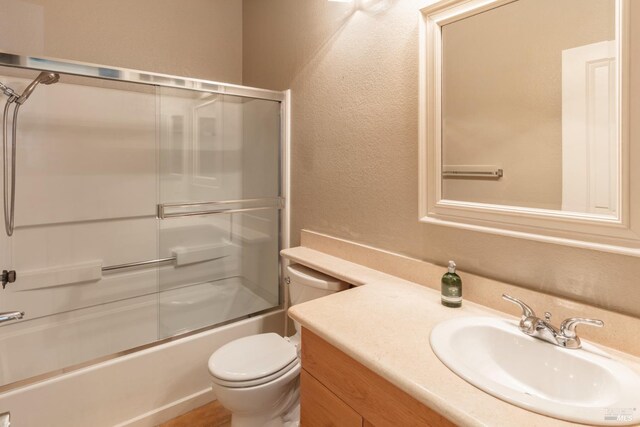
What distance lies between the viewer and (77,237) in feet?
6.83

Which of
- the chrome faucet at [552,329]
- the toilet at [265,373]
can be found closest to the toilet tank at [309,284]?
the toilet at [265,373]

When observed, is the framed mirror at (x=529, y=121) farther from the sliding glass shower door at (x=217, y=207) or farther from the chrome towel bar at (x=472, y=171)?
the sliding glass shower door at (x=217, y=207)

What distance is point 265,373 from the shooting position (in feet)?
4.90

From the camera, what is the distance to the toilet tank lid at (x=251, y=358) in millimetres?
1476

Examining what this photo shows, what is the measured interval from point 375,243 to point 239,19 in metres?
2.14

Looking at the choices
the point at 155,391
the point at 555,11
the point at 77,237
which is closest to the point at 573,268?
the point at 555,11

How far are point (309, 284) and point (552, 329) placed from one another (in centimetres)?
102

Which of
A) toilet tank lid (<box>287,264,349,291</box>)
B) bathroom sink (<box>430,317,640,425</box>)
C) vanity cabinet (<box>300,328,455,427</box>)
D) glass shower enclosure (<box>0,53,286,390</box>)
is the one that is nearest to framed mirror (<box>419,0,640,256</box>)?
bathroom sink (<box>430,317,640,425</box>)

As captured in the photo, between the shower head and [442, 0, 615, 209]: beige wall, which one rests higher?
the shower head

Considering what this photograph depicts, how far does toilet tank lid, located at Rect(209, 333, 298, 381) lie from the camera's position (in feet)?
4.84

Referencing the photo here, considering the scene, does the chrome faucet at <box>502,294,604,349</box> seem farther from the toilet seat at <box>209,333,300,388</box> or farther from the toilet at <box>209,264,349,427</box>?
the toilet seat at <box>209,333,300,388</box>

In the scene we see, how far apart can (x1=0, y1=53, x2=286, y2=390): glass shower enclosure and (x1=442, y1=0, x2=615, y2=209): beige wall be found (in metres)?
1.21

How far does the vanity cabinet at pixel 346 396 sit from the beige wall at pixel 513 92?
2.34 feet

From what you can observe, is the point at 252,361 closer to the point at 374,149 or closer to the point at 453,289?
the point at 453,289
